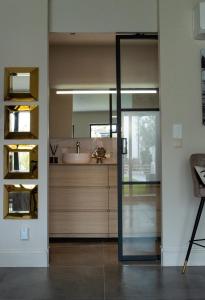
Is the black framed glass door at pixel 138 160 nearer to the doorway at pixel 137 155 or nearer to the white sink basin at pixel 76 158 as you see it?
the doorway at pixel 137 155

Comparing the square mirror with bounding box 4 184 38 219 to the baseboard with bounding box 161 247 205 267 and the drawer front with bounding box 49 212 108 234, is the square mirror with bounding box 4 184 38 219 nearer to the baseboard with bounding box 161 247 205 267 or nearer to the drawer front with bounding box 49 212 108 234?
the drawer front with bounding box 49 212 108 234

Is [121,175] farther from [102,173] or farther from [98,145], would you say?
[98,145]

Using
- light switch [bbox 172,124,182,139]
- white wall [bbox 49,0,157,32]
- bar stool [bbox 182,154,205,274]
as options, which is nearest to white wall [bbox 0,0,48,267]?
white wall [bbox 49,0,157,32]

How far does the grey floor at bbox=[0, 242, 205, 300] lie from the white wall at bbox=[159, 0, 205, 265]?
1.08 feet

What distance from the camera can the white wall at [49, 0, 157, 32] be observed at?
3850mm

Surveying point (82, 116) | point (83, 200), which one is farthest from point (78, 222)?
point (82, 116)

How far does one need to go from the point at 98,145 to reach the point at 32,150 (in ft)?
6.03

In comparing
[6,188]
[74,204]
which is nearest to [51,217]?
[74,204]

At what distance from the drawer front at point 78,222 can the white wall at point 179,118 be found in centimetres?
125

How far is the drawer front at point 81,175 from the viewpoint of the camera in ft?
15.8

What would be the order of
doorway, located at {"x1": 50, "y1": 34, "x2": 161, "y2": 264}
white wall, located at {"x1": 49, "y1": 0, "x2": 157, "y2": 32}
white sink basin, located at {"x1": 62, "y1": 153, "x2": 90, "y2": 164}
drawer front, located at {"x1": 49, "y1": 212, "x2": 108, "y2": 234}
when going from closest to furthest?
white wall, located at {"x1": 49, "y1": 0, "x2": 157, "y2": 32} < doorway, located at {"x1": 50, "y1": 34, "x2": 161, "y2": 264} < drawer front, located at {"x1": 49, "y1": 212, "x2": 108, "y2": 234} < white sink basin, located at {"x1": 62, "y1": 153, "x2": 90, "y2": 164}

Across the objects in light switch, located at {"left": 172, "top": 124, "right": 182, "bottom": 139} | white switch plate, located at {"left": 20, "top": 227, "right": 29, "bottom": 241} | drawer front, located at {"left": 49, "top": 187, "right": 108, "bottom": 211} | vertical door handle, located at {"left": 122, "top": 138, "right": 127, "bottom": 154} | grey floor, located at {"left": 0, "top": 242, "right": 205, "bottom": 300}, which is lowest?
grey floor, located at {"left": 0, "top": 242, "right": 205, "bottom": 300}

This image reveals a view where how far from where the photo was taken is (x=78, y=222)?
4793mm

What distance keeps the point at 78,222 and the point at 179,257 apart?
1571 mm
